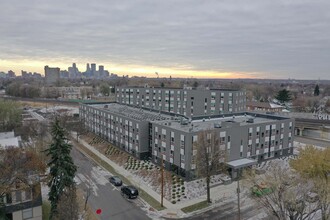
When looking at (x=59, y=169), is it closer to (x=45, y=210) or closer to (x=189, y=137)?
(x=45, y=210)

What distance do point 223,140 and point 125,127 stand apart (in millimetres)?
19472

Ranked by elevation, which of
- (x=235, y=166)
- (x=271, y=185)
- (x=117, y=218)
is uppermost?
(x=271, y=185)

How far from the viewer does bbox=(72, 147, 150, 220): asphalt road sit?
30.0m

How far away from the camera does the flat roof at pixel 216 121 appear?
42.8m

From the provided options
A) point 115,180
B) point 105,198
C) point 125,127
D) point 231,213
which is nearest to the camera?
point 231,213

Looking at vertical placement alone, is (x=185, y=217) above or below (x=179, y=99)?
below

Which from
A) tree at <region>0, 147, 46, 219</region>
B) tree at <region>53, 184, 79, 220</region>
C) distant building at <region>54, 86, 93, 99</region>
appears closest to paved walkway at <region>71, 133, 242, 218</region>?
tree at <region>53, 184, 79, 220</region>

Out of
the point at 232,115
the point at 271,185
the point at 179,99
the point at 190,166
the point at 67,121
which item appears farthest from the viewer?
the point at 179,99

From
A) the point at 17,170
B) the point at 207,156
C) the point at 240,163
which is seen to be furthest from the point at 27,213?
the point at 240,163

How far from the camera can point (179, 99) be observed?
81.0 m

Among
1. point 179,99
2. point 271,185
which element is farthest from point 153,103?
point 271,185

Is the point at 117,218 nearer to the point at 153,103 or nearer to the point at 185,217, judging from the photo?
the point at 185,217

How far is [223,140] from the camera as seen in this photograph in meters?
41.0

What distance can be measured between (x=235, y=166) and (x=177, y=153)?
28.6 ft
